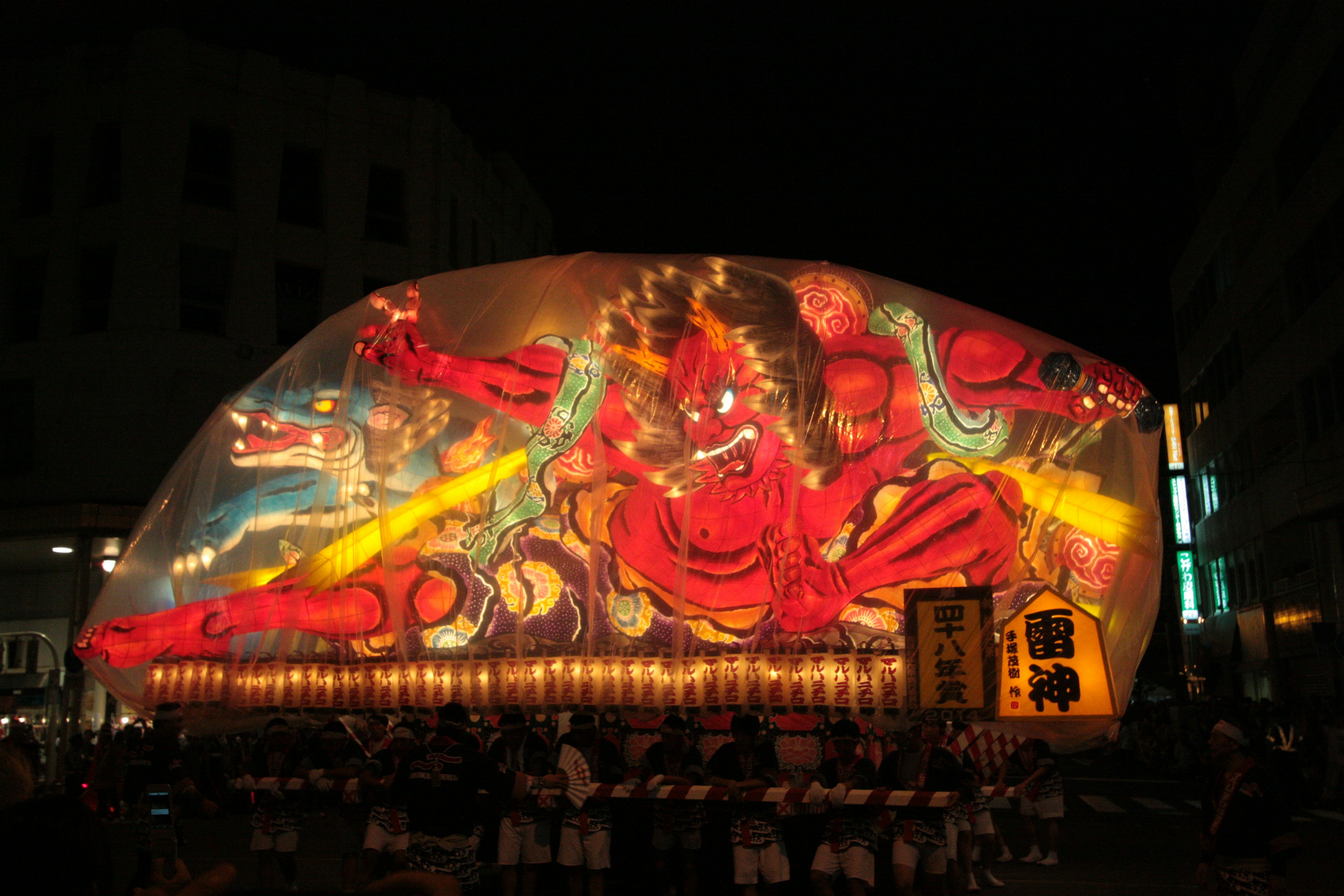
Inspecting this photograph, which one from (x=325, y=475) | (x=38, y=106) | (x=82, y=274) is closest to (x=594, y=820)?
(x=325, y=475)

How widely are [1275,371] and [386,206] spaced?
2259 cm

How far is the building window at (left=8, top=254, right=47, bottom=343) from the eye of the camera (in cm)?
2480

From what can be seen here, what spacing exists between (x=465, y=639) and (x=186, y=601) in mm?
3315

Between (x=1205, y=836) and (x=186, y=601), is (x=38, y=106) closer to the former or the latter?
(x=186, y=601)

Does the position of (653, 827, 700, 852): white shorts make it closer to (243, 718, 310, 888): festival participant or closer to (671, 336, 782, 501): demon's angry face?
(671, 336, 782, 501): demon's angry face

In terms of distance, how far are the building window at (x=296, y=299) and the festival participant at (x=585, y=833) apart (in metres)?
19.2

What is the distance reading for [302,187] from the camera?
2680 cm

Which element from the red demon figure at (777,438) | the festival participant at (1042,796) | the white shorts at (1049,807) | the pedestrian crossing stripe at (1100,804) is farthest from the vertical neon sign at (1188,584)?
the red demon figure at (777,438)

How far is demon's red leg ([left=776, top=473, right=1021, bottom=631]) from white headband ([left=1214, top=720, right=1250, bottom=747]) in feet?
12.1

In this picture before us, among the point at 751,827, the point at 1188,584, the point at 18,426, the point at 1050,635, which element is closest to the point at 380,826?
the point at 751,827

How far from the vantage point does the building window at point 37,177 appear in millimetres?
25328

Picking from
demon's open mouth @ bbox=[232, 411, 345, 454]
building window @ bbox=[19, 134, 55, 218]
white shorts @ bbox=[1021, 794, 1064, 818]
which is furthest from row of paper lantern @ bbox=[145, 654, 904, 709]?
building window @ bbox=[19, 134, 55, 218]

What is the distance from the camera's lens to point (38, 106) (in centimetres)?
2514

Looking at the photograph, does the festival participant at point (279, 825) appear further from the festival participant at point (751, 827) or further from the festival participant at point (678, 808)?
the festival participant at point (751, 827)
